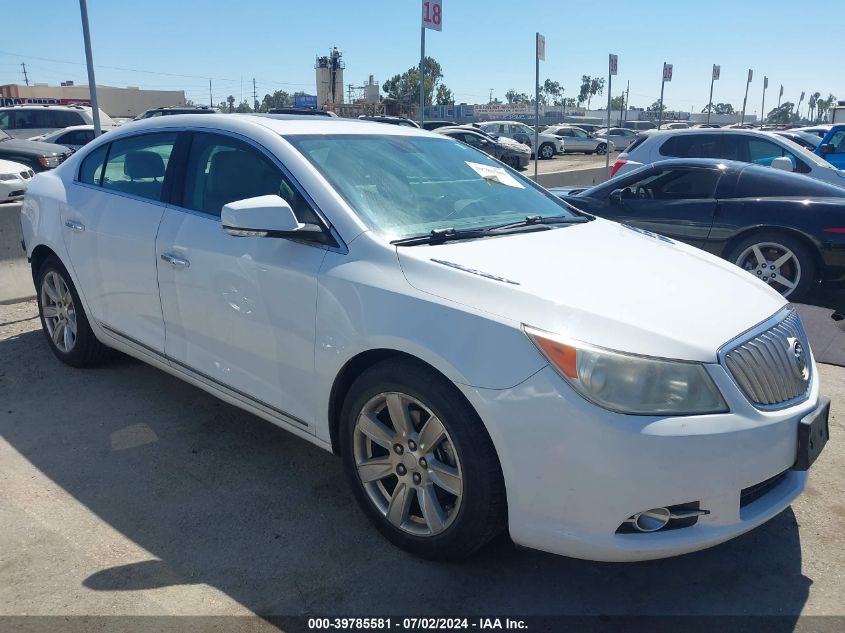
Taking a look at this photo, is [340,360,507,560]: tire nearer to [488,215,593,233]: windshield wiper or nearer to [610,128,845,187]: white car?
[488,215,593,233]: windshield wiper

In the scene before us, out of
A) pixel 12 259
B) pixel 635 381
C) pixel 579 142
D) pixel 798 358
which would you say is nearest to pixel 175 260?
pixel 635 381

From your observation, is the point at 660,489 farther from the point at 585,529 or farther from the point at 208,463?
the point at 208,463

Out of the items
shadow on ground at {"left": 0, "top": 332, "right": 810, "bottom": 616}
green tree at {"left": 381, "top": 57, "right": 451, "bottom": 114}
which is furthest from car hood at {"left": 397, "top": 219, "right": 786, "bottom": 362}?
green tree at {"left": 381, "top": 57, "right": 451, "bottom": 114}

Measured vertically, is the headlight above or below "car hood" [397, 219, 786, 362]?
below

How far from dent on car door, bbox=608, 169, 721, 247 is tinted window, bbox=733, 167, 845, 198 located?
0.27m

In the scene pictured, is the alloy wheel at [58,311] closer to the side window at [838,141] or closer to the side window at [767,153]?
the side window at [767,153]

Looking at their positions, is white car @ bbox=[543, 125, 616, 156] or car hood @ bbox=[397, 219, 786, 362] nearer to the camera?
car hood @ bbox=[397, 219, 786, 362]

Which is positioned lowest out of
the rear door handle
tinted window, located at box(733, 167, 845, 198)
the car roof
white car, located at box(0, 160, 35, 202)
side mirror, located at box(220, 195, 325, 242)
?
white car, located at box(0, 160, 35, 202)

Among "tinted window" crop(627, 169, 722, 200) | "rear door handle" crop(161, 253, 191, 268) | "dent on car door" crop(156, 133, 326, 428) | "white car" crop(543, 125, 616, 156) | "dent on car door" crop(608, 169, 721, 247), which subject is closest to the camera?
"dent on car door" crop(156, 133, 326, 428)

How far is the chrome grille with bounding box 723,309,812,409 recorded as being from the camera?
2482 mm

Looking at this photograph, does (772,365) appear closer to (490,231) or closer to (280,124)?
(490,231)

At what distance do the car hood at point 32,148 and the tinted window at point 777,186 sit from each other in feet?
41.8

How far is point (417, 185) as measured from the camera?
11.5 ft

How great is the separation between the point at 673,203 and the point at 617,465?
18.4ft
